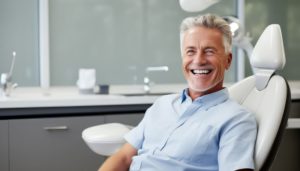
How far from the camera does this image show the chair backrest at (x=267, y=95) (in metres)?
1.38

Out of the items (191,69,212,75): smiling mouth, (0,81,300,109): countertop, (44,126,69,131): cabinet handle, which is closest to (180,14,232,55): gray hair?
(191,69,212,75): smiling mouth

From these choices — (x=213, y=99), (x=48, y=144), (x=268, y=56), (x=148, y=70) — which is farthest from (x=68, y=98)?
(x=268, y=56)

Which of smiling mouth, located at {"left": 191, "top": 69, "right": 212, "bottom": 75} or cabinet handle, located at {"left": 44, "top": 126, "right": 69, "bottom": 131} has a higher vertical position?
smiling mouth, located at {"left": 191, "top": 69, "right": 212, "bottom": 75}

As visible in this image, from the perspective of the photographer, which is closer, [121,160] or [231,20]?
[121,160]

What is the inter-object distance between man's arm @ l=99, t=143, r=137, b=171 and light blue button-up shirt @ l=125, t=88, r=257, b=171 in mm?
34

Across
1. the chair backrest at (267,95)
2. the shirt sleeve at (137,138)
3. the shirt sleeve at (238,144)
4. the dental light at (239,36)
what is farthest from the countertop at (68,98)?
the shirt sleeve at (238,144)

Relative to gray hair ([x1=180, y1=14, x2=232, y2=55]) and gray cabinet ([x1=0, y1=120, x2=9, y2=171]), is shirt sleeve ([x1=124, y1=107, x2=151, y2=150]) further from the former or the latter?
gray cabinet ([x1=0, y1=120, x2=9, y2=171])

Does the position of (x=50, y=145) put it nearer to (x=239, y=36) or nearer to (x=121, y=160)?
(x=121, y=160)

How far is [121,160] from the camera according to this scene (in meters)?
1.75

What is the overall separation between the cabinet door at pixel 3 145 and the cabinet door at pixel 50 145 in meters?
0.03

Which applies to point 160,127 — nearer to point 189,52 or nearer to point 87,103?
point 189,52

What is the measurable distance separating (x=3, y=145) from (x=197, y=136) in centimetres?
146

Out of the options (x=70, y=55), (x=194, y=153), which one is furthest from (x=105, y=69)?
(x=194, y=153)

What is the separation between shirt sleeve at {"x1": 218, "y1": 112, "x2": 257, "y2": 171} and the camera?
4.42 ft
